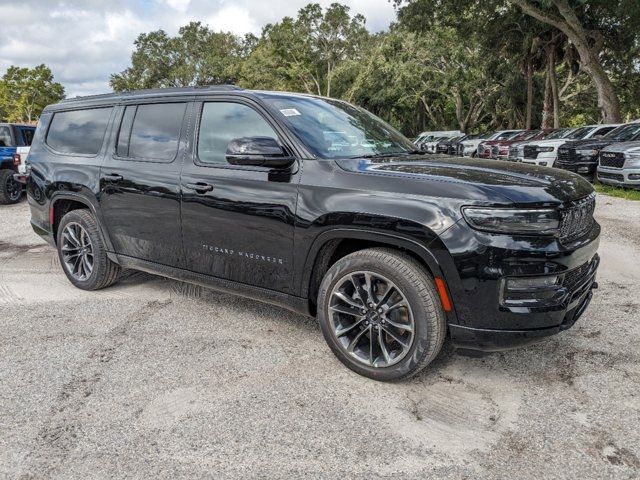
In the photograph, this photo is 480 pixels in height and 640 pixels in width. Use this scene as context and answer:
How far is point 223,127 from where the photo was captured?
3.81 meters

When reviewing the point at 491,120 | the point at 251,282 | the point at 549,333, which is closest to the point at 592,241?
the point at 549,333

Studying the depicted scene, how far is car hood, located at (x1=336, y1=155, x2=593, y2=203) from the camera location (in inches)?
111

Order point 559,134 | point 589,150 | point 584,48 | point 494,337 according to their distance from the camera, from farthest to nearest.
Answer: point 584,48 → point 559,134 → point 589,150 → point 494,337

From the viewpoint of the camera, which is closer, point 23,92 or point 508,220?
point 508,220

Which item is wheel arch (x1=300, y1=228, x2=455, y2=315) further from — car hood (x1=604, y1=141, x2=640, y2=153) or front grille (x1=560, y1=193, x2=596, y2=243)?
car hood (x1=604, y1=141, x2=640, y2=153)

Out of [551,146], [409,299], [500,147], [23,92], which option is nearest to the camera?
[409,299]

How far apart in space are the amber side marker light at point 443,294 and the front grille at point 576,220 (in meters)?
0.69

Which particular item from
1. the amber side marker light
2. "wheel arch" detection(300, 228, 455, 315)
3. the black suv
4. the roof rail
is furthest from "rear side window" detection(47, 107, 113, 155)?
the amber side marker light

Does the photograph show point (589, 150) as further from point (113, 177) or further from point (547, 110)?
point (547, 110)

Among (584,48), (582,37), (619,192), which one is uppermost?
(582,37)

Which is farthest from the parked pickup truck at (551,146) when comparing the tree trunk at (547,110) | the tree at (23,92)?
the tree at (23,92)

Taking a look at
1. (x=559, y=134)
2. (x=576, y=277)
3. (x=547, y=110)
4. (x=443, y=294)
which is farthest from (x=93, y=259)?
(x=547, y=110)

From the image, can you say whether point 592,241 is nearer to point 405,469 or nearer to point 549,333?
point 549,333

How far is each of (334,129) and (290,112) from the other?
0.34 meters
